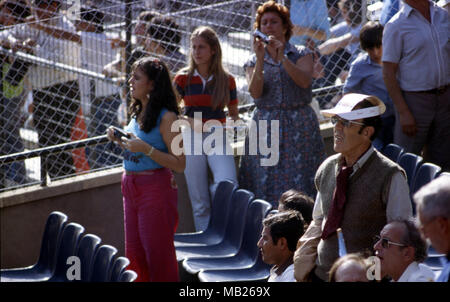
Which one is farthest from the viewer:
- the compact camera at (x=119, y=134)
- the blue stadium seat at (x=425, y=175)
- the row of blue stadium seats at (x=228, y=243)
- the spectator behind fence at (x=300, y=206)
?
the row of blue stadium seats at (x=228, y=243)

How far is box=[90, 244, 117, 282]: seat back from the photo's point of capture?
445 cm

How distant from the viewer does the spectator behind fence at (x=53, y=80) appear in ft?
21.3

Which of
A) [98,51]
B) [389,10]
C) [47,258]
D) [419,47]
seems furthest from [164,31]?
[47,258]

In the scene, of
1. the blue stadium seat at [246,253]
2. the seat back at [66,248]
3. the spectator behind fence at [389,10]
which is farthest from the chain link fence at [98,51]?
the blue stadium seat at [246,253]

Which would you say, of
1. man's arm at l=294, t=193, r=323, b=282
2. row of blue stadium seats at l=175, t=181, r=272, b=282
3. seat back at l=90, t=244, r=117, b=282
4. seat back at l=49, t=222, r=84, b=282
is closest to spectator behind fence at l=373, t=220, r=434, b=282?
man's arm at l=294, t=193, r=323, b=282

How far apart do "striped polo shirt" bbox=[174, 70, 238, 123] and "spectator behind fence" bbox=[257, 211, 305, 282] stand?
80.0 inches

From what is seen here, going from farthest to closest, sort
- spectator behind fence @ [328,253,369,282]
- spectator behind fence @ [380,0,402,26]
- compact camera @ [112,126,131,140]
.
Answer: spectator behind fence @ [380,0,402,26], compact camera @ [112,126,131,140], spectator behind fence @ [328,253,369,282]

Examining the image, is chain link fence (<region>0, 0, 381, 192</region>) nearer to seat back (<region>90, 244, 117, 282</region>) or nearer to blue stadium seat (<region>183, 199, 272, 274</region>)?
blue stadium seat (<region>183, 199, 272, 274</region>)

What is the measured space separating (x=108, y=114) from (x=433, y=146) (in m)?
2.60

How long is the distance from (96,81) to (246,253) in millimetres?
2230

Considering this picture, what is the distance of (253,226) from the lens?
512 centimetres

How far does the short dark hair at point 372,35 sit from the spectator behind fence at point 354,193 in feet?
7.81

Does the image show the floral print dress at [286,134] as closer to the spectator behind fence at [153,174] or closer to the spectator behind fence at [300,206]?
the spectator behind fence at [153,174]
